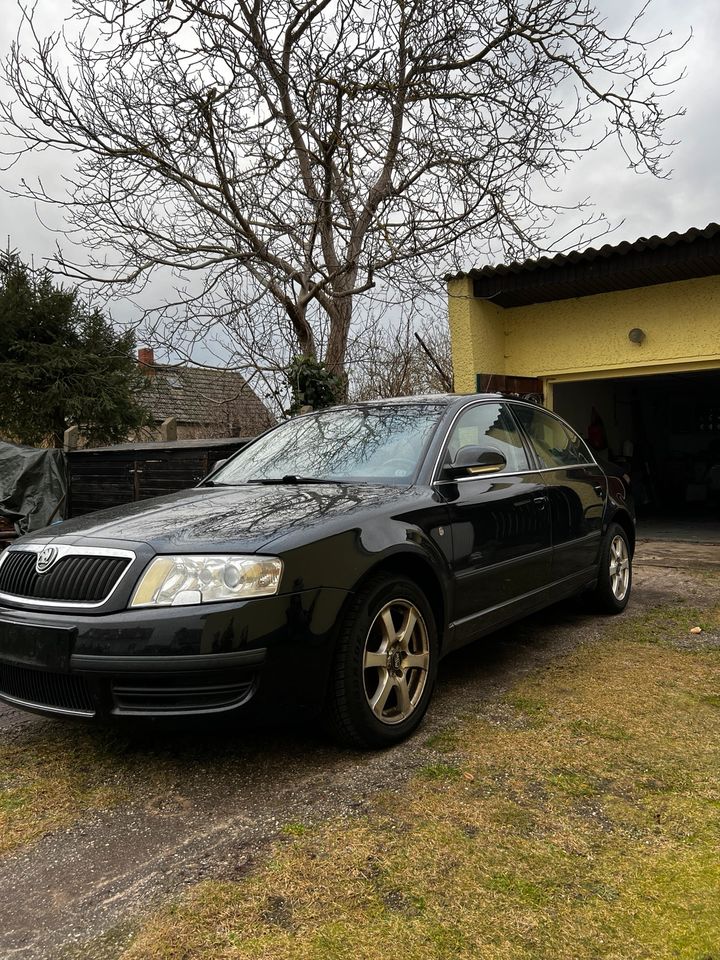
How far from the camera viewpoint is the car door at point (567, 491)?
15.1 ft

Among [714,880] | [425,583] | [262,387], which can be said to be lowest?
[714,880]

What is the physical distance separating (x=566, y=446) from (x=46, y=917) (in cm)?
415

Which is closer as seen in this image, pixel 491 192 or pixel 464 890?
pixel 464 890

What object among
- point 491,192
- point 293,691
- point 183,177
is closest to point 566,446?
point 293,691

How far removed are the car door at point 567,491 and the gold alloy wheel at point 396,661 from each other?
1.52 meters

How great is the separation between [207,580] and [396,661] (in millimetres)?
914

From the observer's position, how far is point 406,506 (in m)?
3.35

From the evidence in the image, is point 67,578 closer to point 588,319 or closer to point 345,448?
point 345,448

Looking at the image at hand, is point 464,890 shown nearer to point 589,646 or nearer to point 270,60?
point 589,646

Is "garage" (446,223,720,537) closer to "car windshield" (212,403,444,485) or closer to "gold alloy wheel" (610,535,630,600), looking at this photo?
"gold alloy wheel" (610,535,630,600)

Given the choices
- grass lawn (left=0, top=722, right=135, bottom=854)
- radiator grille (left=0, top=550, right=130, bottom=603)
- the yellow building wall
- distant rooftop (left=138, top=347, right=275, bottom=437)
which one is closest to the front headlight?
radiator grille (left=0, top=550, right=130, bottom=603)

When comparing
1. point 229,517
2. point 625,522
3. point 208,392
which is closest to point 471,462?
point 229,517

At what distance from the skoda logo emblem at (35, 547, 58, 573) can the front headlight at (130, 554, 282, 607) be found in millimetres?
497

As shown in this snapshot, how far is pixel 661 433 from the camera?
1606 centimetres
